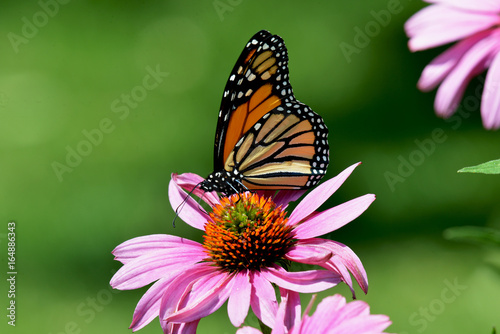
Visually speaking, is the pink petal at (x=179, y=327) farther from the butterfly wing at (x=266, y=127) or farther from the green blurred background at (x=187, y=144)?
the green blurred background at (x=187, y=144)

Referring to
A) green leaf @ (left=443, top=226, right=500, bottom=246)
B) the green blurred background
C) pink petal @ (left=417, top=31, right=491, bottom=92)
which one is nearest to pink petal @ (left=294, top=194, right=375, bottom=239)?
green leaf @ (left=443, top=226, right=500, bottom=246)

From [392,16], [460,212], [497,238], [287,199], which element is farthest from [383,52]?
[497,238]

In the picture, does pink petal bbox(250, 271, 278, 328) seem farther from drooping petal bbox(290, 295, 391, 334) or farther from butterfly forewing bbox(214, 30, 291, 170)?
butterfly forewing bbox(214, 30, 291, 170)

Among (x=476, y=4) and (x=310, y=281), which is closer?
(x=476, y=4)

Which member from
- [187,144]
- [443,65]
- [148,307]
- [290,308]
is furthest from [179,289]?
[187,144]

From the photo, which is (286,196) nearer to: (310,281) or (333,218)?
(333,218)

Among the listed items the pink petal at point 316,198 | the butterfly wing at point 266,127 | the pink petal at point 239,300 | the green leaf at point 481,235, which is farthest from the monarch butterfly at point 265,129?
the green leaf at point 481,235
